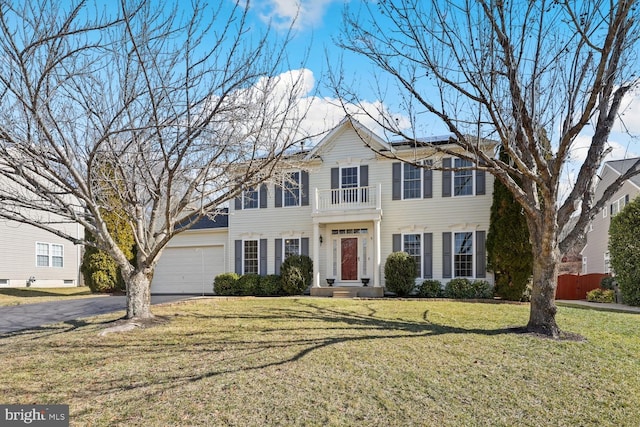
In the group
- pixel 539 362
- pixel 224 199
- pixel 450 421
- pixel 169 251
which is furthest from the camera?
pixel 169 251

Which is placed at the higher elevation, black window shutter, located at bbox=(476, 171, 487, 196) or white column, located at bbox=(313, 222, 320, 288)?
black window shutter, located at bbox=(476, 171, 487, 196)

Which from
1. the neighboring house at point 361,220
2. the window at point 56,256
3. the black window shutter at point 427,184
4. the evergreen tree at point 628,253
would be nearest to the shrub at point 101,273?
the neighboring house at point 361,220

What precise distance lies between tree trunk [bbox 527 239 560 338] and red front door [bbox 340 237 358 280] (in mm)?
10449

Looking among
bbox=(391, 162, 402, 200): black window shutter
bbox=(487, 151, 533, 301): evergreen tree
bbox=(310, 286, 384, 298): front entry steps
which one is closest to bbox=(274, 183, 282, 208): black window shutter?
bbox=(310, 286, 384, 298): front entry steps

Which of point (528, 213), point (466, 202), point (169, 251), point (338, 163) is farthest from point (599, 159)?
point (169, 251)

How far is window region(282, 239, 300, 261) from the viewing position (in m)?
18.7

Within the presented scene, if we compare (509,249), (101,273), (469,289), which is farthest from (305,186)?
(101,273)

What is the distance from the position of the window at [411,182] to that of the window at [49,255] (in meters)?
18.5

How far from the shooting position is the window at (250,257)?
1920 centimetres

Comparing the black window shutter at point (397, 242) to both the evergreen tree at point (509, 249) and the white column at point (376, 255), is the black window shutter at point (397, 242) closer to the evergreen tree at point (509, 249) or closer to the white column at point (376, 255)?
the white column at point (376, 255)

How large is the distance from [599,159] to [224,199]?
6749 millimetres

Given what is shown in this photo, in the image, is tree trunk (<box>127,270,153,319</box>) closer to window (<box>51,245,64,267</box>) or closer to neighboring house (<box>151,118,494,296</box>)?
neighboring house (<box>151,118,494,296</box>)

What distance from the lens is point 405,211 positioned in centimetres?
1750

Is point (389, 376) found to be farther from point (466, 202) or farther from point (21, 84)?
point (466, 202)
